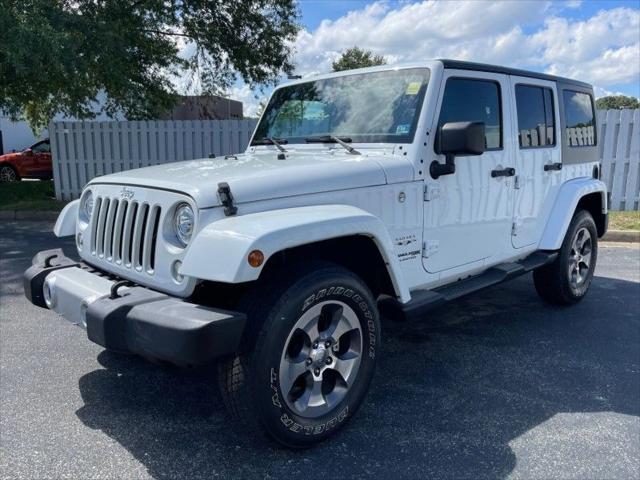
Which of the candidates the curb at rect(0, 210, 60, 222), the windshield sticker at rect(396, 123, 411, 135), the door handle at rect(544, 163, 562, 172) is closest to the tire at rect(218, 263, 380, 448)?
the windshield sticker at rect(396, 123, 411, 135)

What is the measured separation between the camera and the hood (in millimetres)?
2697

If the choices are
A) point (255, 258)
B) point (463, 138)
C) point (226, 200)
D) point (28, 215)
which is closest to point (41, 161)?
point (28, 215)

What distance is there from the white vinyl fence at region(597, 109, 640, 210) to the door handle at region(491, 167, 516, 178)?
7.44 metres

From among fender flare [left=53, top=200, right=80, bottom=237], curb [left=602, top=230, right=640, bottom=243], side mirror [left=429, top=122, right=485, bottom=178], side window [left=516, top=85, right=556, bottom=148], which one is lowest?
curb [left=602, top=230, right=640, bottom=243]

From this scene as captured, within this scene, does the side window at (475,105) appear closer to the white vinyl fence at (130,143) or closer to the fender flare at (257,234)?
the fender flare at (257,234)

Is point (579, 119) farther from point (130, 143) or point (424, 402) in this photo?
point (130, 143)

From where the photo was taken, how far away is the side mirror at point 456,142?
3.19 metres

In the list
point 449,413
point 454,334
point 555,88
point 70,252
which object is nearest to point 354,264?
point 449,413

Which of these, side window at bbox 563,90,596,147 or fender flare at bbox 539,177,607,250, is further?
side window at bbox 563,90,596,147

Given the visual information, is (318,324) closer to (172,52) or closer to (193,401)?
(193,401)

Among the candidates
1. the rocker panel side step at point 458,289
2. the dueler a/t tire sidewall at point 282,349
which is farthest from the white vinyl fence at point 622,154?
the dueler a/t tire sidewall at point 282,349

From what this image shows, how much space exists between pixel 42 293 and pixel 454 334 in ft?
9.94

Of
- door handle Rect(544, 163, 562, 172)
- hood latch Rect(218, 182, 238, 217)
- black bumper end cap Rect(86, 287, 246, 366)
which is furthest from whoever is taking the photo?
door handle Rect(544, 163, 562, 172)

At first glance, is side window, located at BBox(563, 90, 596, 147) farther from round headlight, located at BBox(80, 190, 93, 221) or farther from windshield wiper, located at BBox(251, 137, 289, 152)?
round headlight, located at BBox(80, 190, 93, 221)
